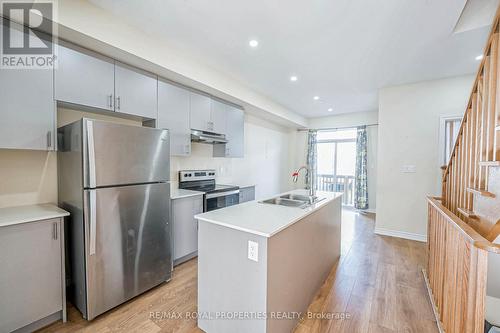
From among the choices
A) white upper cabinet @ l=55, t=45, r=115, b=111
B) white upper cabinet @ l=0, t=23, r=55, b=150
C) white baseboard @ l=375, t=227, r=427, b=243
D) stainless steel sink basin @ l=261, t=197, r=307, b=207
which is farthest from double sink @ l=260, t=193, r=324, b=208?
white baseboard @ l=375, t=227, r=427, b=243

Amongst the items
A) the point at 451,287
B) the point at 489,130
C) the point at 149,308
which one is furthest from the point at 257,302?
the point at 489,130

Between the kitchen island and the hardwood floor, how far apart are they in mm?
266

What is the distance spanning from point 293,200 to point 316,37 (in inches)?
72.4

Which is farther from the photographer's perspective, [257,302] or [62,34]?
[62,34]

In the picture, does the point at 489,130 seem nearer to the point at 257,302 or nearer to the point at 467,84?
the point at 257,302

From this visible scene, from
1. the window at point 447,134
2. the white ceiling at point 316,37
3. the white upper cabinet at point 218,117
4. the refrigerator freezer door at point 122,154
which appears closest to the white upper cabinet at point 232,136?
the white upper cabinet at point 218,117

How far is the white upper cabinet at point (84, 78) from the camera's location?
1819 millimetres

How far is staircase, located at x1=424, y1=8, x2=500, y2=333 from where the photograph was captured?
1.06 m

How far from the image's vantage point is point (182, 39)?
2.30m

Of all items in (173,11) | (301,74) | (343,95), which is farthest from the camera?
(343,95)

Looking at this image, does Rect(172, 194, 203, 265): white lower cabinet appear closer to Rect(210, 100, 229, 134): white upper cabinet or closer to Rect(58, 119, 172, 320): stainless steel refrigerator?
Rect(58, 119, 172, 320): stainless steel refrigerator

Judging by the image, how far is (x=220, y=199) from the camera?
3.21 meters

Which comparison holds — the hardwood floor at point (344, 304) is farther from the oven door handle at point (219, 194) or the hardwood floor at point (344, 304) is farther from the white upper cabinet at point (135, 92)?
the white upper cabinet at point (135, 92)

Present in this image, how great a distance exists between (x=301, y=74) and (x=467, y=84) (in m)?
2.65
